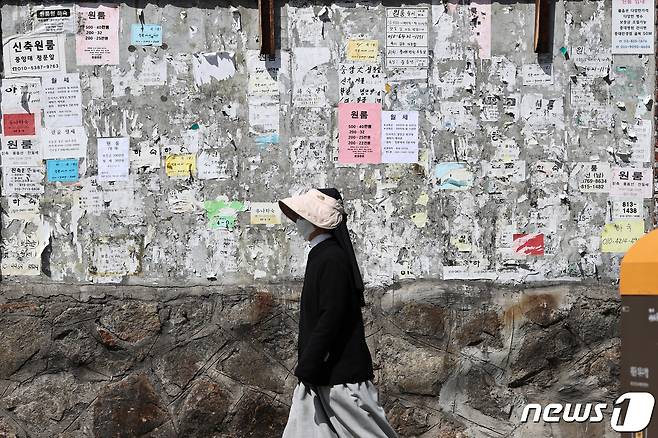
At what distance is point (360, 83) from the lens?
746cm

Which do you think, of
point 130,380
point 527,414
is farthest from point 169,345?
point 527,414

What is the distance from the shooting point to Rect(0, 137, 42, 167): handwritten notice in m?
7.52

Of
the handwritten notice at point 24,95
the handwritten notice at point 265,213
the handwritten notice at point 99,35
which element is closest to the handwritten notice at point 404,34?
the handwritten notice at point 265,213

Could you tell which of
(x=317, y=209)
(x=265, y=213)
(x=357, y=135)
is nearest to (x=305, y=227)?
(x=317, y=209)

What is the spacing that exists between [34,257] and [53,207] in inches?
13.9

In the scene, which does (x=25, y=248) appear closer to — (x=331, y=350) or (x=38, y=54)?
(x=38, y=54)

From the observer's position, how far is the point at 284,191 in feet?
24.4

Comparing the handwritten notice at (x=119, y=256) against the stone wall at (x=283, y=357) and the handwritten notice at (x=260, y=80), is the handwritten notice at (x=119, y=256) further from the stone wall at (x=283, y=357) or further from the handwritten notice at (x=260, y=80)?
the handwritten notice at (x=260, y=80)

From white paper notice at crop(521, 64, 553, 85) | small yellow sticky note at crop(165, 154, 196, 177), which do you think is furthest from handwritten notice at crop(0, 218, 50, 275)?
white paper notice at crop(521, 64, 553, 85)

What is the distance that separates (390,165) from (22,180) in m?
2.44

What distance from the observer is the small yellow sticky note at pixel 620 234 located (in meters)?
7.44

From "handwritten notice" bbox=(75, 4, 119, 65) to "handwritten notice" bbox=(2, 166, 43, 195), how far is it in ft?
2.69

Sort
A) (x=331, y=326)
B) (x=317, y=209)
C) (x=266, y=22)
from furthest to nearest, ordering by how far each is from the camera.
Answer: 1. (x=266, y=22)
2. (x=317, y=209)
3. (x=331, y=326)

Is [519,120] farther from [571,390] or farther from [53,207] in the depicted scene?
[53,207]
